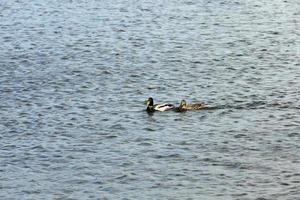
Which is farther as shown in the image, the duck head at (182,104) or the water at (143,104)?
the duck head at (182,104)

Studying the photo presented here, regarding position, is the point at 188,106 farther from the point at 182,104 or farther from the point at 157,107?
the point at 157,107

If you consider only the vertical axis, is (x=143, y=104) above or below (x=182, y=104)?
below

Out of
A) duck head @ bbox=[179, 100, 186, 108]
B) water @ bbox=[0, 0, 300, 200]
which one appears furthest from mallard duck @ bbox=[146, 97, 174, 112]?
duck head @ bbox=[179, 100, 186, 108]

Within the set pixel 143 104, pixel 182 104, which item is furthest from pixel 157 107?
pixel 143 104

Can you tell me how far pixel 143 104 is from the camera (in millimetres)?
34812

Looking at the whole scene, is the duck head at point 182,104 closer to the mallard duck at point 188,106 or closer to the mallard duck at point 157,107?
the mallard duck at point 188,106

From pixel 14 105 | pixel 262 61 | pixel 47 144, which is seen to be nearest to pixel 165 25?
pixel 262 61

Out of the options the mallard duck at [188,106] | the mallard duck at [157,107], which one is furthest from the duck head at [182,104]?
the mallard duck at [157,107]

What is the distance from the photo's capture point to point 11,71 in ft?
130

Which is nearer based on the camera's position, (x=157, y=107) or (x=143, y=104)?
(x=157, y=107)

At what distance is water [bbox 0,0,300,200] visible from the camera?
2625 cm

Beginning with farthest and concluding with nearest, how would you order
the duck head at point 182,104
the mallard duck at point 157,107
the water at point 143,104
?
the duck head at point 182,104
the mallard duck at point 157,107
the water at point 143,104

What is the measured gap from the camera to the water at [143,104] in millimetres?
26250

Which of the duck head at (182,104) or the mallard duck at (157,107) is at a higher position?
the duck head at (182,104)
